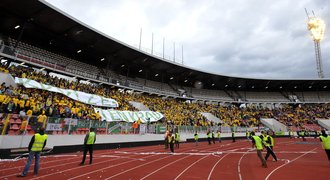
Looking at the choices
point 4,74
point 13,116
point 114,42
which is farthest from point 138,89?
point 13,116

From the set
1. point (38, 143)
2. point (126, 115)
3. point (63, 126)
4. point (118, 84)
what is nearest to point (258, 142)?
point (38, 143)

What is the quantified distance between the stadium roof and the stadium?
146mm

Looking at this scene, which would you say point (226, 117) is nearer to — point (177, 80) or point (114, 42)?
point (177, 80)

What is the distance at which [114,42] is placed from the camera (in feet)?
98.2

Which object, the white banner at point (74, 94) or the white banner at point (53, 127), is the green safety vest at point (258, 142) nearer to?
the white banner at point (53, 127)

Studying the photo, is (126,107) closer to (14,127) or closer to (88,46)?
(88,46)

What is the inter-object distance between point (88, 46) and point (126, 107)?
1169 centimetres

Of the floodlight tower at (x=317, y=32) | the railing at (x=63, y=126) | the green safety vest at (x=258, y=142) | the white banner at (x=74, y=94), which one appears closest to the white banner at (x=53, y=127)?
→ the railing at (x=63, y=126)

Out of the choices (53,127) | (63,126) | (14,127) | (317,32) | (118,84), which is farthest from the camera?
(317,32)

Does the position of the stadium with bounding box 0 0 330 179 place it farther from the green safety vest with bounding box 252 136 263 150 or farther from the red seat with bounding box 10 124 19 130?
the green safety vest with bounding box 252 136 263 150

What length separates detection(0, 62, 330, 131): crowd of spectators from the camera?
13992mm

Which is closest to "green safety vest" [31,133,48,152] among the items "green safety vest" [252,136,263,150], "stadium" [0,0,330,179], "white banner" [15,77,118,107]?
"stadium" [0,0,330,179]

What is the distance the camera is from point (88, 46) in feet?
98.3

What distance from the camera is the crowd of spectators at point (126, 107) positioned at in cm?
1399
